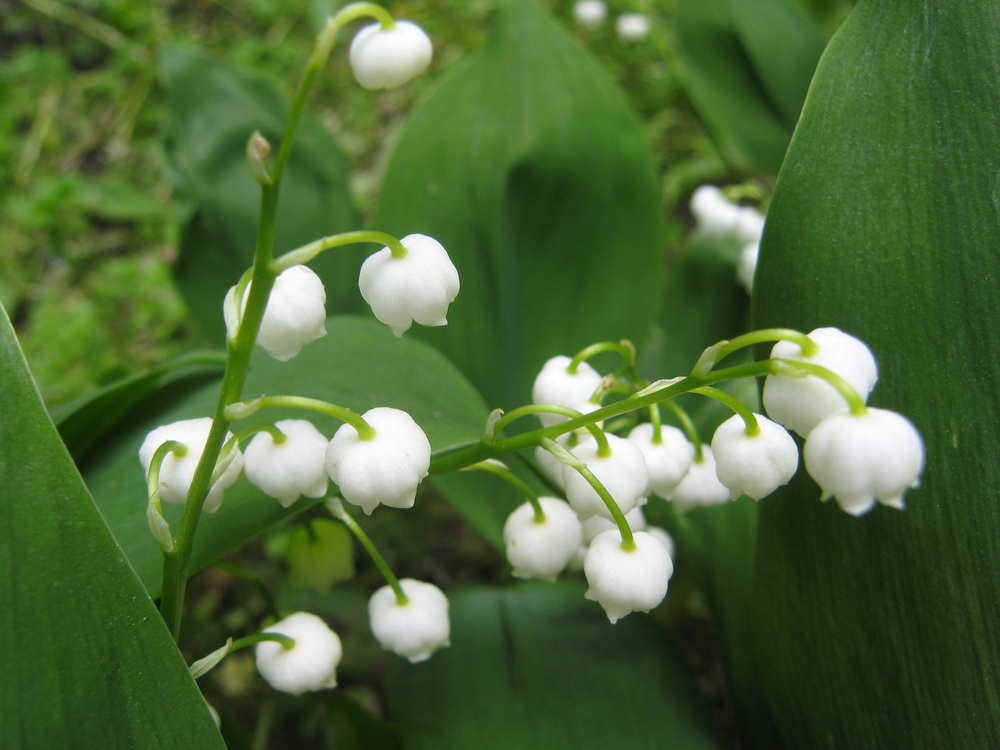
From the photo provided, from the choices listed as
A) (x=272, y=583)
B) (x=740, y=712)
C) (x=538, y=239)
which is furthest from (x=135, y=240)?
(x=740, y=712)

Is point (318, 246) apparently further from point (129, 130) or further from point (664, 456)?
point (129, 130)

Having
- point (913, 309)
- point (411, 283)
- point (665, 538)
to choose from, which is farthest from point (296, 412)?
Result: point (913, 309)

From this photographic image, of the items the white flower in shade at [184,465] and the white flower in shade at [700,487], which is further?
the white flower in shade at [700,487]

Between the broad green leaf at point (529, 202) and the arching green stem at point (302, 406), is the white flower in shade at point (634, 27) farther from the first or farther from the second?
the arching green stem at point (302, 406)

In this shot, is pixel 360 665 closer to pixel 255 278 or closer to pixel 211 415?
pixel 211 415

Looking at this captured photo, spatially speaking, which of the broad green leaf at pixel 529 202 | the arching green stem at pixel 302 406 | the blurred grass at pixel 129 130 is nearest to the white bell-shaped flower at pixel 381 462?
the arching green stem at pixel 302 406

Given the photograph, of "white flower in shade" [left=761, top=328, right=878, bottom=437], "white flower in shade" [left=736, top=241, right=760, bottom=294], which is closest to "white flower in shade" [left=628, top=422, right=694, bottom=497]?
"white flower in shade" [left=761, top=328, right=878, bottom=437]
